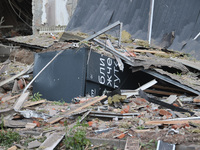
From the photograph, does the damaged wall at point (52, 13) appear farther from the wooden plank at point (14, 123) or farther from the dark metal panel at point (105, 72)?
the wooden plank at point (14, 123)

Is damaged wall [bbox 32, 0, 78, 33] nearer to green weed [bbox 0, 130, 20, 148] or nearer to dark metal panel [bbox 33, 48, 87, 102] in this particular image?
dark metal panel [bbox 33, 48, 87, 102]

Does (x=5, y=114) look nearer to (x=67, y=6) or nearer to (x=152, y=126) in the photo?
(x=152, y=126)

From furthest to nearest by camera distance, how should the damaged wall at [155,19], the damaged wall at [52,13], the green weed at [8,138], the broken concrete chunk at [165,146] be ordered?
the damaged wall at [52,13]
the damaged wall at [155,19]
the green weed at [8,138]
the broken concrete chunk at [165,146]

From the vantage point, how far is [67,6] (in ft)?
56.9

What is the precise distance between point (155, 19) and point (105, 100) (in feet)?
18.6

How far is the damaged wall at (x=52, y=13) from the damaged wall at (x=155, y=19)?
7.88ft

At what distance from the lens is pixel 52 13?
17.4 meters

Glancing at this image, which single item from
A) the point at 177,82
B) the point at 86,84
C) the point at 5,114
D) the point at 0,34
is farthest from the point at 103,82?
the point at 0,34

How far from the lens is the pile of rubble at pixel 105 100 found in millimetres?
5617

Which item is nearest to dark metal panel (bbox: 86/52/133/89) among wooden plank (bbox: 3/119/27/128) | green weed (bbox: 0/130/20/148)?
wooden plank (bbox: 3/119/27/128)

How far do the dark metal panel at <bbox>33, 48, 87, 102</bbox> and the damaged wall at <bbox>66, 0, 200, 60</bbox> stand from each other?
3.08 m

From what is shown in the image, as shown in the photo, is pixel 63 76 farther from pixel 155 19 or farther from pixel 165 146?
pixel 165 146

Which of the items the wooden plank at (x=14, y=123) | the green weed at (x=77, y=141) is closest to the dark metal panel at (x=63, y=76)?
the wooden plank at (x=14, y=123)

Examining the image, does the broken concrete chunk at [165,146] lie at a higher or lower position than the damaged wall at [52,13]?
lower
